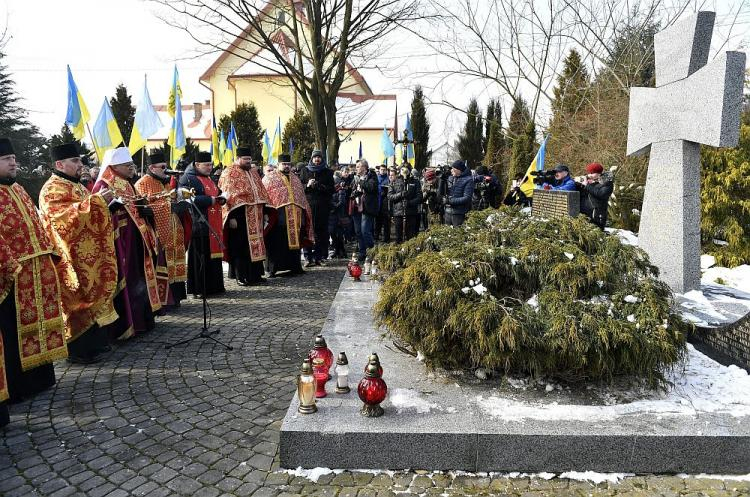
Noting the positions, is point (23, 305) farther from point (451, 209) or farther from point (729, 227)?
point (729, 227)

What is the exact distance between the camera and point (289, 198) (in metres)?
9.05

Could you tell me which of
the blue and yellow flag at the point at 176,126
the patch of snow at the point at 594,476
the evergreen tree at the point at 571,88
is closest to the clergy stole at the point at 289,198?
the blue and yellow flag at the point at 176,126

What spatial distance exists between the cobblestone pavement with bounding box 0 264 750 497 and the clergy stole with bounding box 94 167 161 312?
1.78 feet

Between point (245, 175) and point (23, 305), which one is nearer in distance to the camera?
point (23, 305)

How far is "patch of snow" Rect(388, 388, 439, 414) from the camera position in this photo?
10.6 ft

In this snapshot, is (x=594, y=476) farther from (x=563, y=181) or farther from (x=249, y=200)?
(x=249, y=200)

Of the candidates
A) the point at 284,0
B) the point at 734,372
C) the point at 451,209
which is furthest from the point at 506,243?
the point at 284,0

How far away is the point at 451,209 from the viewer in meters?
9.52

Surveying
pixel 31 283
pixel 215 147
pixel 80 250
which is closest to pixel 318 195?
pixel 80 250

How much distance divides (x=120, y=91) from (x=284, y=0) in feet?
55.9

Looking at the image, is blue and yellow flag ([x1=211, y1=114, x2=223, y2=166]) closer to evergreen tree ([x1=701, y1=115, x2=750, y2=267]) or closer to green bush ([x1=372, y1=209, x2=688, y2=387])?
evergreen tree ([x1=701, y1=115, x2=750, y2=267])

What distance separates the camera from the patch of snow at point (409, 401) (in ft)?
10.6

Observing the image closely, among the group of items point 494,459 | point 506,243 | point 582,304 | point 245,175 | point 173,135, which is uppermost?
point 173,135

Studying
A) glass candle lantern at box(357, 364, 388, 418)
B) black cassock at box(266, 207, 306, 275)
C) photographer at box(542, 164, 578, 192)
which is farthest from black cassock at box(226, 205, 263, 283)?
glass candle lantern at box(357, 364, 388, 418)
